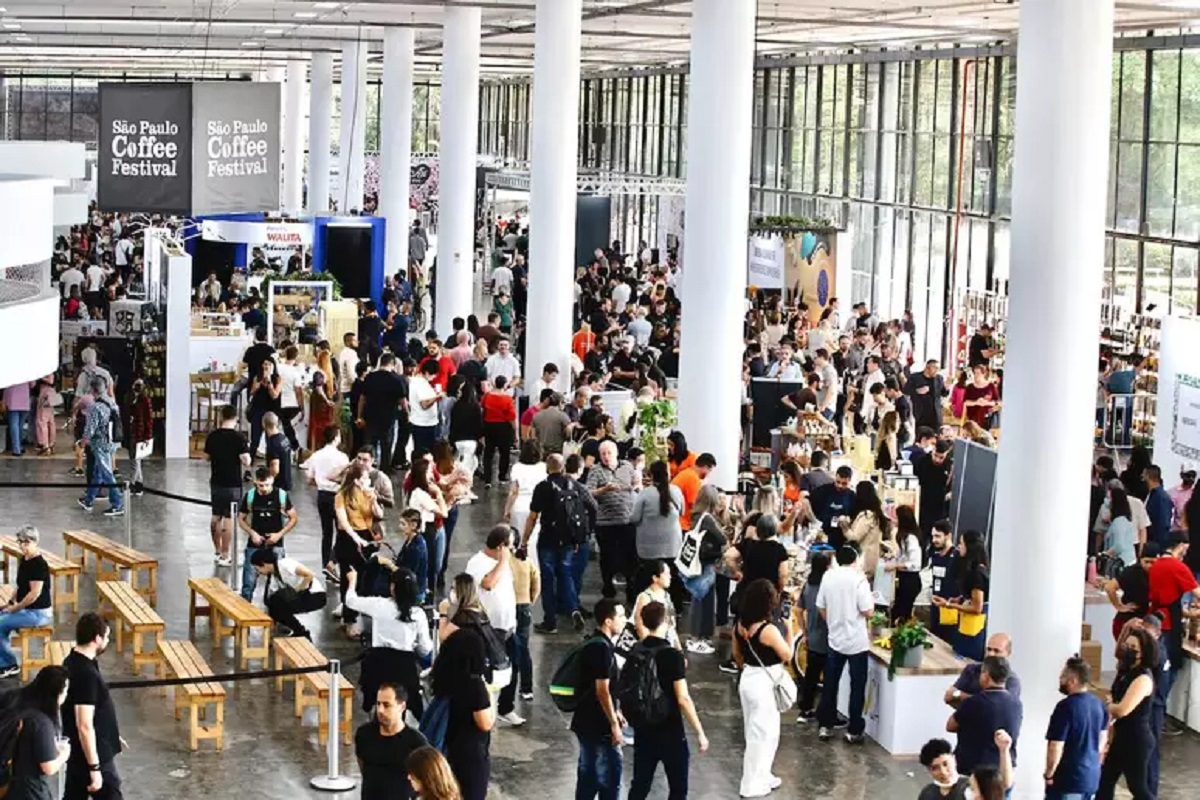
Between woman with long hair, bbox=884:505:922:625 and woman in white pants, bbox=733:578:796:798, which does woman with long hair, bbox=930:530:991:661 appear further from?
woman in white pants, bbox=733:578:796:798

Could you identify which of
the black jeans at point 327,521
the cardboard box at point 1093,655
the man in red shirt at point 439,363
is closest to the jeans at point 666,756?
the cardboard box at point 1093,655

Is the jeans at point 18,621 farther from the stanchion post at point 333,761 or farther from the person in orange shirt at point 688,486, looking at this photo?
the person in orange shirt at point 688,486

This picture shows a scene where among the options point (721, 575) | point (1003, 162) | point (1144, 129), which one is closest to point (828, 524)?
point (721, 575)

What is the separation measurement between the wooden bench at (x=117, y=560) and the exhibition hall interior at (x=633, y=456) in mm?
92

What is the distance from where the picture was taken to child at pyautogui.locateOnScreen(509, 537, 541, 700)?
1312 cm

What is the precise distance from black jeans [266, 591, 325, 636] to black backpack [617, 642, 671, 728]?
15.0 feet

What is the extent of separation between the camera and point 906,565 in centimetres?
1423

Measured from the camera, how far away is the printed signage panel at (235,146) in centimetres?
2053

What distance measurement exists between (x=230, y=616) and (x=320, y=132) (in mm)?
32712

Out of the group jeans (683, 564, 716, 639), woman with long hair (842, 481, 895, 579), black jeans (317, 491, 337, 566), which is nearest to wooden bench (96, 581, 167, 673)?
black jeans (317, 491, 337, 566)

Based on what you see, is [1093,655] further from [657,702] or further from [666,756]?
[657,702]

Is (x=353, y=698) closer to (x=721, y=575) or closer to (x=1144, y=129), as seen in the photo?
(x=721, y=575)

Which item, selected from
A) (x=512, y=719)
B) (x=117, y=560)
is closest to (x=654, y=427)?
(x=117, y=560)

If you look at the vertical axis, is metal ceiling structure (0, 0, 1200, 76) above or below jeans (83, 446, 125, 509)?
above
